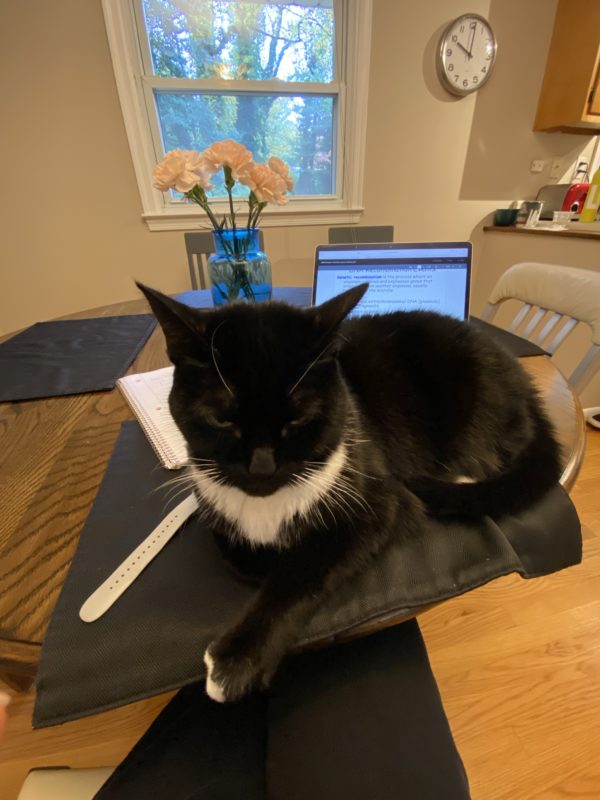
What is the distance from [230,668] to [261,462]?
229 mm

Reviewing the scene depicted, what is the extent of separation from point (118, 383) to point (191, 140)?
2.12m

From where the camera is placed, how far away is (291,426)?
1.56 ft

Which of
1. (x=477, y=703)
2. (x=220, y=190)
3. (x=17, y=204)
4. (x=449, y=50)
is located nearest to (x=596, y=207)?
(x=449, y=50)

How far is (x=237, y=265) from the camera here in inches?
43.8

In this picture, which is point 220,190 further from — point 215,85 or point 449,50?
point 449,50

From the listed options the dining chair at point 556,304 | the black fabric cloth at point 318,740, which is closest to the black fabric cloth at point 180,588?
the black fabric cloth at point 318,740

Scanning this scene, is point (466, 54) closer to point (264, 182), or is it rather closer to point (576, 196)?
point (576, 196)

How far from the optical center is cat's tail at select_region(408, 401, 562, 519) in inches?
21.4

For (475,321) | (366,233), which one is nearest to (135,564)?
(475,321)

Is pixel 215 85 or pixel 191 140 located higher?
pixel 215 85

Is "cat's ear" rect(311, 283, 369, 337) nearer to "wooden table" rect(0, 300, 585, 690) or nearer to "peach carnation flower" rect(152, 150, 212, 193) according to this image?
"wooden table" rect(0, 300, 585, 690)

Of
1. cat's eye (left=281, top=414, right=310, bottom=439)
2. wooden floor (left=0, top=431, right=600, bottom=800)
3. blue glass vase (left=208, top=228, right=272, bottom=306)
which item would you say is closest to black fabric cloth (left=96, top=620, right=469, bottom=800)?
cat's eye (left=281, top=414, right=310, bottom=439)

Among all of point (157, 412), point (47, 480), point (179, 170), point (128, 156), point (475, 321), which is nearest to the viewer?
point (47, 480)

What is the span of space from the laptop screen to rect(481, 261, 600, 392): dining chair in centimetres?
34
